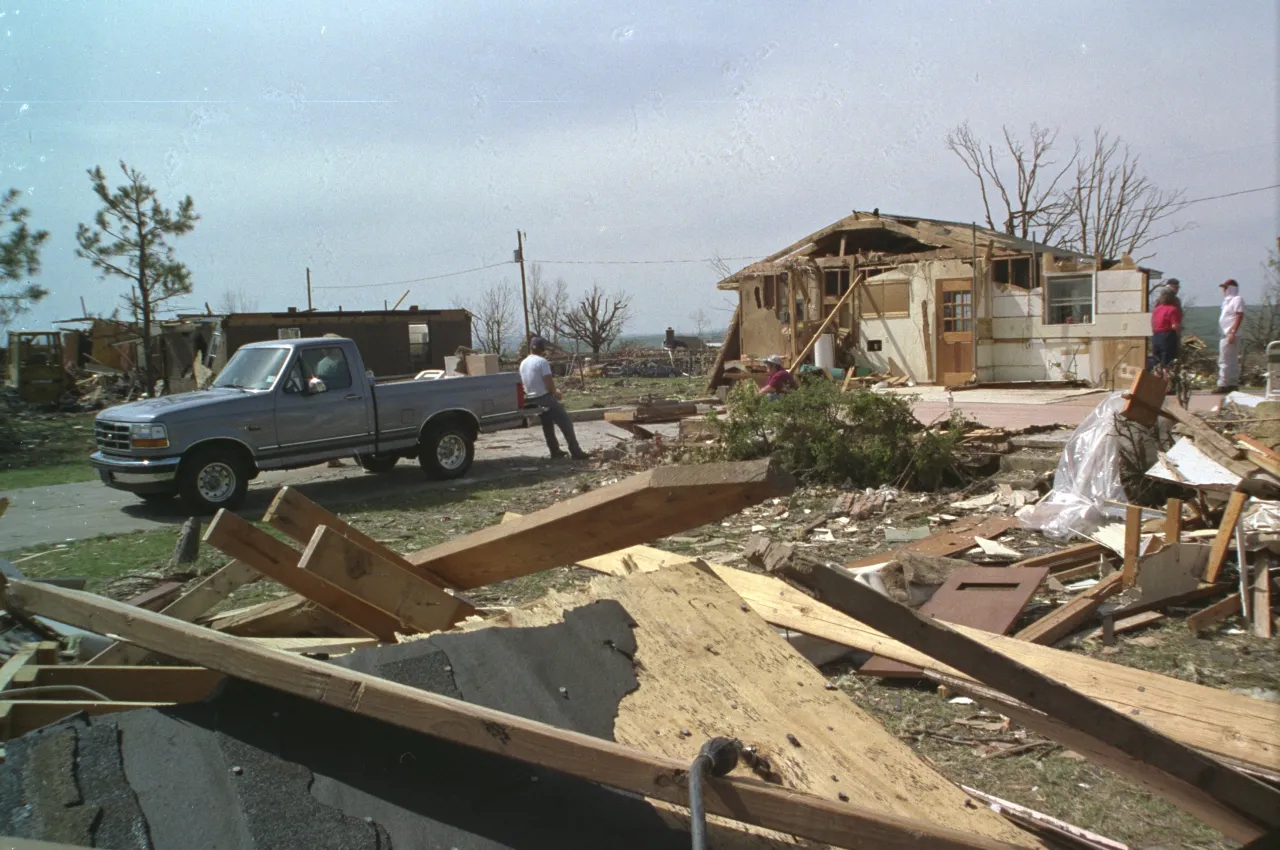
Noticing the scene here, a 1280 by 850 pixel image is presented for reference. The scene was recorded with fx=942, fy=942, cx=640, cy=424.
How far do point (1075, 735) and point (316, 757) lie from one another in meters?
1.95

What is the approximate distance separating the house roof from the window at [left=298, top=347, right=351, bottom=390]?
1485 cm

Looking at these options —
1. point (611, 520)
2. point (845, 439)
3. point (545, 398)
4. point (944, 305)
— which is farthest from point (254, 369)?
point (944, 305)

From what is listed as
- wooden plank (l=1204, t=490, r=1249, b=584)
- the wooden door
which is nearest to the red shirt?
the wooden door

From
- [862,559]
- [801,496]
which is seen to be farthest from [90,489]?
[862,559]

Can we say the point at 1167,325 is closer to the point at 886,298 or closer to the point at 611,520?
the point at 886,298

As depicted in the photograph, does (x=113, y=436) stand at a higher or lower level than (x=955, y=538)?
higher

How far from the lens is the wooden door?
71.9 ft

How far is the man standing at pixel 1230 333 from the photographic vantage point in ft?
54.3

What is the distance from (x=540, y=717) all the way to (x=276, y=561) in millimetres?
1404

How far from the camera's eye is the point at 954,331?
22.2 m

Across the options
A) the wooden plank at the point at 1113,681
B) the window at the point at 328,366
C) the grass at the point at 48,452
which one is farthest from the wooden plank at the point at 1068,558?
the grass at the point at 48,452

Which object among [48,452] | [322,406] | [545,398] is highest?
[322,406]

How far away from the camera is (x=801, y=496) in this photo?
35.3 feet

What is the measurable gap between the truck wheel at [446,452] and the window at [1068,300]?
14.1 meters
